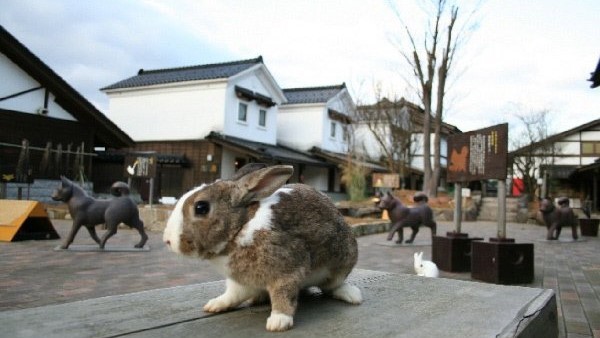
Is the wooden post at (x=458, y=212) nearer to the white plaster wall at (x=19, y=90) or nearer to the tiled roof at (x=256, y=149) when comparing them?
the tiled roof at (x=256, y=149)

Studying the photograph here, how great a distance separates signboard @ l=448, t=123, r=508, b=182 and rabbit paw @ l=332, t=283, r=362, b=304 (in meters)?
4.72

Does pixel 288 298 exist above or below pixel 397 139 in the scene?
below

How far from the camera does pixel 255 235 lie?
1690mm

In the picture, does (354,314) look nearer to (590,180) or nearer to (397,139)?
(397,139)

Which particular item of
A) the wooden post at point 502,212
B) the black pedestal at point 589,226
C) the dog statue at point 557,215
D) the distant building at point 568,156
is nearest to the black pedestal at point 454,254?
the wooden post at point 502,212

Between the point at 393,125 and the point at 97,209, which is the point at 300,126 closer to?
the point at 393,125

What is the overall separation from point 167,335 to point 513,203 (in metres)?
22.0

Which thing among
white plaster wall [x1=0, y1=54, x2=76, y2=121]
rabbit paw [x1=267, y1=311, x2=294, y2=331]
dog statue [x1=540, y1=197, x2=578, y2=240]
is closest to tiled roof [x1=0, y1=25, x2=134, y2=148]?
white plaster wall [x1=0, y1=54, x2=76, y2=121]

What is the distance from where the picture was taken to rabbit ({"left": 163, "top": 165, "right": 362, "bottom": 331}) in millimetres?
1678

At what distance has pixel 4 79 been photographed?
14414mm

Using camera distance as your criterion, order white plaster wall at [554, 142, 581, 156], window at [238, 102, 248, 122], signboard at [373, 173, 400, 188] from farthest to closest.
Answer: white plaster wall at [554, 142, 581, 156], window at [238, 102, 248, 122], signboard at [373, 173, 400, 188]

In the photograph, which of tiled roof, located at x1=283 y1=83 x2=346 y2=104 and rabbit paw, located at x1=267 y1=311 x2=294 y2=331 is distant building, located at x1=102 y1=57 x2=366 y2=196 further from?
rabbit paw, located at x1=267 y1=311 x2=294 y2=331

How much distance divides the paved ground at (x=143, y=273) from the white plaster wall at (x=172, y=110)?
12425mm

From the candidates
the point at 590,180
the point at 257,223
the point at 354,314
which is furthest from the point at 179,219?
the point at 590,180
